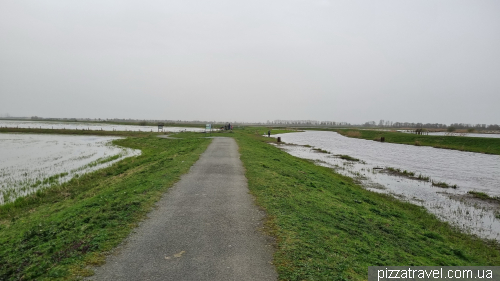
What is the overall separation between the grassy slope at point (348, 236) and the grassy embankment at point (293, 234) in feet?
0.09

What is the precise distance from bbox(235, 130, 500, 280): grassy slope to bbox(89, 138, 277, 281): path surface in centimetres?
53

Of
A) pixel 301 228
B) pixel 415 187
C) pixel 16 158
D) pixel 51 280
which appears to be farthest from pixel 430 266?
pixel 16 158

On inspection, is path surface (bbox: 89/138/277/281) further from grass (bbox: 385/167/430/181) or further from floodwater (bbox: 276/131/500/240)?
grass (bbox: 385/167/430/181)

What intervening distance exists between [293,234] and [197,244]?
257 cm

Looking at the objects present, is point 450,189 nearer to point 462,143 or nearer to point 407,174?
point 407,174

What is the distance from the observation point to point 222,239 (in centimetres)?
675

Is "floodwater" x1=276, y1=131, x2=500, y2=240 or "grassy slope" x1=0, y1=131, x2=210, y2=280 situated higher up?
"grassy slope" x1=0, y1=131, x2=210, y2=280

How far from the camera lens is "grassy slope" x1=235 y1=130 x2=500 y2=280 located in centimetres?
593

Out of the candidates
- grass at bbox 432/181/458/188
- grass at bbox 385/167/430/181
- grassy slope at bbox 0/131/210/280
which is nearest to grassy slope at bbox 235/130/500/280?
grassy slope at bbox 0/131/210/280

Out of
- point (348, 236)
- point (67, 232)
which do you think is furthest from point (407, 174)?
point (67, 232)

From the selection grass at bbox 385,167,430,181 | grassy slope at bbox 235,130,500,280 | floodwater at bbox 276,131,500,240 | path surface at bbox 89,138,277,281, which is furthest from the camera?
grass at bbox 385,167,430,181

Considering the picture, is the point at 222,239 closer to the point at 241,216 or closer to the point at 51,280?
the point at 241,216

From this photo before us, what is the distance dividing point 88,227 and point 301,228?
611 centimetres

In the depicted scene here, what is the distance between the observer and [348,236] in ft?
26.6
